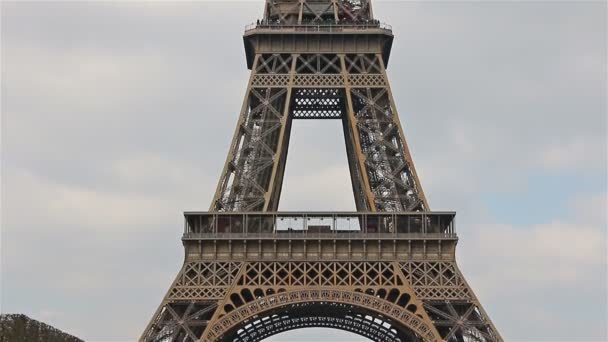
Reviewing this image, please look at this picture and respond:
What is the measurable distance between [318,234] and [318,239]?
373 millimetres

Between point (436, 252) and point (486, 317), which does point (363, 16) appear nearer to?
point (436, 252)

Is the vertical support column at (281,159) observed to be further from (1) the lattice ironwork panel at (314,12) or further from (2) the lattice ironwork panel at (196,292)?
(2) the lattice ironwork panel at (196,292)

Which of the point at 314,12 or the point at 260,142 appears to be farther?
the point at 314,12

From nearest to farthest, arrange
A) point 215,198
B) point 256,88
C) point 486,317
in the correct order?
point 486,317 → point 215,198 → point 256,88

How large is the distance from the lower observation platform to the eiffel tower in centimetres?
6

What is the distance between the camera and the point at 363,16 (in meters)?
66.6

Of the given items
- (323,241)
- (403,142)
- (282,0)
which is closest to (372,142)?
(403,142)

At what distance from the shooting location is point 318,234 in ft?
190

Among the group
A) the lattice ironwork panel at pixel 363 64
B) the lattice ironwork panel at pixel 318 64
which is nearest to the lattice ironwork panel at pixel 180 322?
the lattice ironwork panel at pixel 318 64

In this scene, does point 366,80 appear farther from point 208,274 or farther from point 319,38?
point 208,274

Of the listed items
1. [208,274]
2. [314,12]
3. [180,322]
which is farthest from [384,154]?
[180,322]

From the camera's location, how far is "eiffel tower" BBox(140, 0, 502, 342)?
55.8 metres

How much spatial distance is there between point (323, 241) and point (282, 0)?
16956 millimetres

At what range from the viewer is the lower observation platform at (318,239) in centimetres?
5762
